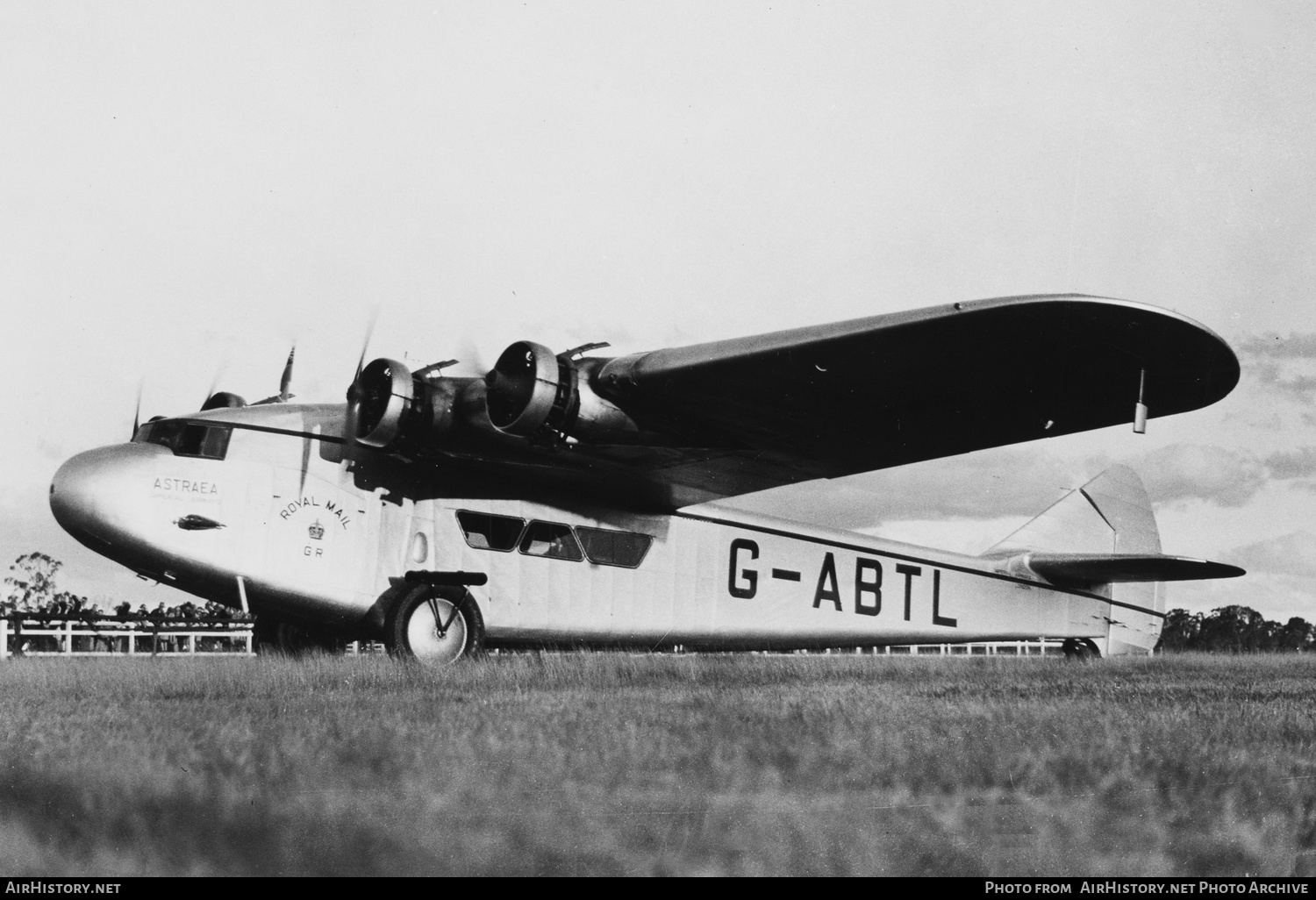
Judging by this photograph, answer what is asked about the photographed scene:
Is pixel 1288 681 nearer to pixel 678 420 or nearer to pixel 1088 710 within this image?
pixel 1088 710

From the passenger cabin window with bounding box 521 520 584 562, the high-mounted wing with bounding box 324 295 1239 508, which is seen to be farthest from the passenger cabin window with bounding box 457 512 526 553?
the high-mounted wing with bounding box 324 295 1239 508

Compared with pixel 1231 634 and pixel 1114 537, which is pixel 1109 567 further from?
pixel 1231 634

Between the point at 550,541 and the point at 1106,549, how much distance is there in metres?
9.33

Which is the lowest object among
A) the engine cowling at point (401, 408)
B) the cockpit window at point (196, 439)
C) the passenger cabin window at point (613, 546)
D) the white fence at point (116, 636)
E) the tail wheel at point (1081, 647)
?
the white fence at point (116, 636)

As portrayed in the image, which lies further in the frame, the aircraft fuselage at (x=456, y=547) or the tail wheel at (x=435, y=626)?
the tail wheel at (x=435, y=626)

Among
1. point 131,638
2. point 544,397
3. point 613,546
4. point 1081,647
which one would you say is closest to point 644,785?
point 544,397

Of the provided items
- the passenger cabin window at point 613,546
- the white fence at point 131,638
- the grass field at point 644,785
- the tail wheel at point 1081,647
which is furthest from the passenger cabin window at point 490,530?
the tail wheel at point 1081,647

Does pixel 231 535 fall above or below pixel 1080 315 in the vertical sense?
below

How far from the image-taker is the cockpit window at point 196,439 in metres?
8.37

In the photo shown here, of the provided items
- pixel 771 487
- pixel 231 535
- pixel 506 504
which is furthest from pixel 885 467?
pixel 231 535

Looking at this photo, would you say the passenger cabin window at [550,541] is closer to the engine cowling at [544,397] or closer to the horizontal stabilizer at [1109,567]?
the engine cowling at [544,397]

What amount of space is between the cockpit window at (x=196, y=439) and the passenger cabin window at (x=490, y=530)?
79.6 inches

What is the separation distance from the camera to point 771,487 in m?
10.4
